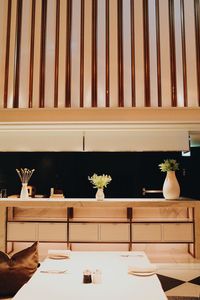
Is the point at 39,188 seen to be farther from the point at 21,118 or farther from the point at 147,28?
the point at 147,28

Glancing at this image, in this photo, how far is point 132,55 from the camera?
468 cm

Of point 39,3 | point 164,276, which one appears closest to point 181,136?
point 164,276

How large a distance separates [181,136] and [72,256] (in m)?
3.10

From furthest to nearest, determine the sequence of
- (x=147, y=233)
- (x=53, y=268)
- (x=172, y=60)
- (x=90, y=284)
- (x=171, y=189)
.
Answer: (x=171, y=189)
(x=147, y=233)
(x=172, y=60)
(x=53, y=268)
(x=90, y=284)

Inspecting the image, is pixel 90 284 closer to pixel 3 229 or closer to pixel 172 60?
pixel 3 229

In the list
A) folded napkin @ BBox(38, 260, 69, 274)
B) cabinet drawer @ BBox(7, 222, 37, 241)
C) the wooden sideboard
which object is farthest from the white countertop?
folded napkin @ BBox(38, 260, 69, 274)

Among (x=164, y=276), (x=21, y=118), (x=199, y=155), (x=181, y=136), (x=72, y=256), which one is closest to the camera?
(x=72, y=256)

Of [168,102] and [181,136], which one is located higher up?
[168,102]

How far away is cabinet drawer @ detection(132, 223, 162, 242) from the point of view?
187 inches

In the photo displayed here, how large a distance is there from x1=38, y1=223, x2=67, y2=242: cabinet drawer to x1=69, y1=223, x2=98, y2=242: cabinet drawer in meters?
0.10

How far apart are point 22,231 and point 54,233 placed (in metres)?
0.48

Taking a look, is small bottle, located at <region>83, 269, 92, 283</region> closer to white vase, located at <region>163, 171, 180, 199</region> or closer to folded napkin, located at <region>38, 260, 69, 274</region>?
folded napkin, located at <region>38, 260, 69, 274</region>

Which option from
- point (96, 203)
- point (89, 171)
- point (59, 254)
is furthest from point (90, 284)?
Answer: point (89, 171)

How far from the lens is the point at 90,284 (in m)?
1.97
